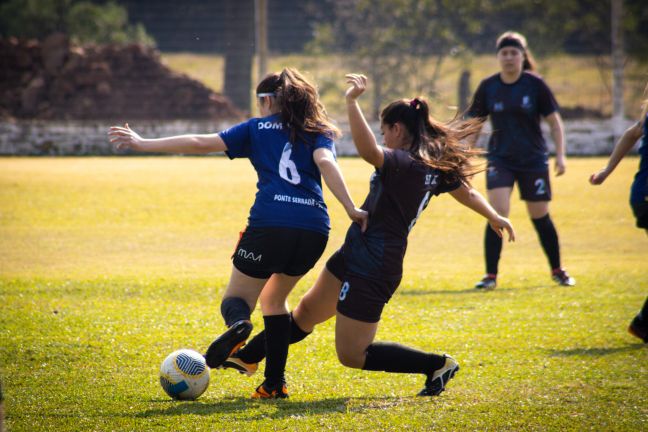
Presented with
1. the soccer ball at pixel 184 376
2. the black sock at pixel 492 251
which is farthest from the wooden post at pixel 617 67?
the soccer ball at pixel 184 376

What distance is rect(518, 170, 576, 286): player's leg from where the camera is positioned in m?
8.49

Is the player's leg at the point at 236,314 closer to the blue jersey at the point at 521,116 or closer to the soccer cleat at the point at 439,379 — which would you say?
the soccer cleat at the point at 439,379

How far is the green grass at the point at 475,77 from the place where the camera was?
2142cm

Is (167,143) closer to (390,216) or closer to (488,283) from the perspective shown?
(390,216)

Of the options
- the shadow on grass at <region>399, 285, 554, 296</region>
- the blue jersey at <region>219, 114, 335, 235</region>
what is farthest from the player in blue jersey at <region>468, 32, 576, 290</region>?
the blue jersey at <region>219, 114, 335, 235</region>

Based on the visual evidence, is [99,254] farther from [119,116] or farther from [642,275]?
[119,116]

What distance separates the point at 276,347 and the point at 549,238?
451 cm

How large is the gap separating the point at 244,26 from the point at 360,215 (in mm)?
20225

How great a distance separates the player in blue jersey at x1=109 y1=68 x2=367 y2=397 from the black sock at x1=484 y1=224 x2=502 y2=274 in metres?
3.99

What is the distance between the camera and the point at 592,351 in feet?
19.7

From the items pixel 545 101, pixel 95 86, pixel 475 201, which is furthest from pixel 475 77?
pixel 475 201

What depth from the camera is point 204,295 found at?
804 cm

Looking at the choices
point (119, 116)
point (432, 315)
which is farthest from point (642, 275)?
point (119, 116)

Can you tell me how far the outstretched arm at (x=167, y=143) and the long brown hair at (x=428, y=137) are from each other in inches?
38.1
